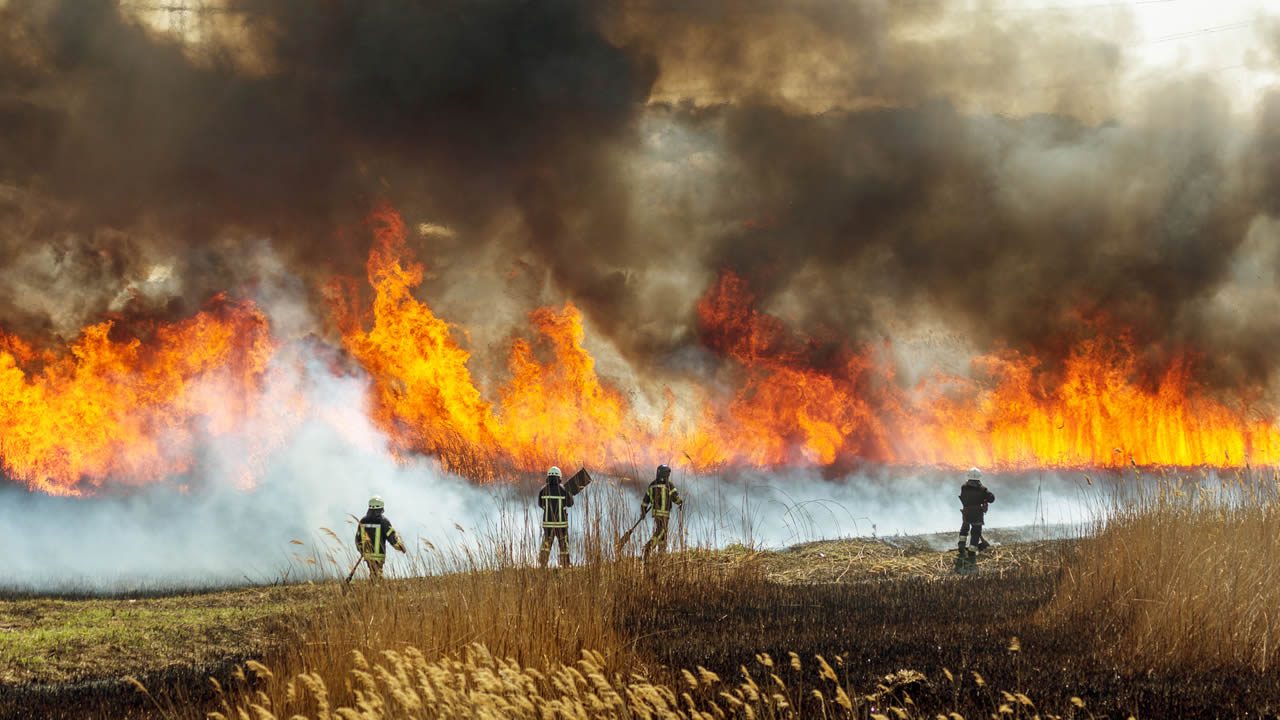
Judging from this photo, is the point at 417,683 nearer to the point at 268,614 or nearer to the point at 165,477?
the point at 268,614

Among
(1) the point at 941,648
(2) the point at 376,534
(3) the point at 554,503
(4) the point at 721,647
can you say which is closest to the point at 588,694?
(4) the point at 721,647

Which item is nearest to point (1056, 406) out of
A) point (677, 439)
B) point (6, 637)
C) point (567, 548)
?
point (677, 439)

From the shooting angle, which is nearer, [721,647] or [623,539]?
[721,647]

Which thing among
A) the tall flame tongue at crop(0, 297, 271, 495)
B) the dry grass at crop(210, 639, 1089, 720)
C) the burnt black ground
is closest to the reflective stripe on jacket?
the burnt black ground

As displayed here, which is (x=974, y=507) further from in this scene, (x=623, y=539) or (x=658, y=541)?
(x=623, y=539)

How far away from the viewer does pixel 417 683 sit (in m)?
7.39

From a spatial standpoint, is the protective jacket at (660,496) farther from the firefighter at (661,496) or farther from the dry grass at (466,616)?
the dry grass at (466,616)

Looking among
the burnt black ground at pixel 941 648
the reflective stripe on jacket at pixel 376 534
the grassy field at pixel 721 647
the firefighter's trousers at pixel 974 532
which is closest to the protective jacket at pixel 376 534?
the reflective stripe on jacket at pixel 376 534

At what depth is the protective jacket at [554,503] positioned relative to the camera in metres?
16.5

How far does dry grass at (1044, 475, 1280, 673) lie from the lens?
9172mm

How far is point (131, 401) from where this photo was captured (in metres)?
30.0

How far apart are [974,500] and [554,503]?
26.8 feet

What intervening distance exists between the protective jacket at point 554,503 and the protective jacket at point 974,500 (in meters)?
7.64

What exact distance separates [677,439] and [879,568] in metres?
17.3
